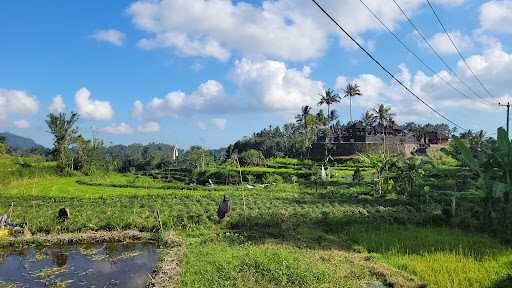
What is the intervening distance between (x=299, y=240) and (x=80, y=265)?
6682 mm

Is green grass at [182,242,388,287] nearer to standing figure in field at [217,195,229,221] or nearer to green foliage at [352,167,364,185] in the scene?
standing figure in field at [217,195,229,221]

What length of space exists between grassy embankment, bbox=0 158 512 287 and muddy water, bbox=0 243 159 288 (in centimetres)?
146

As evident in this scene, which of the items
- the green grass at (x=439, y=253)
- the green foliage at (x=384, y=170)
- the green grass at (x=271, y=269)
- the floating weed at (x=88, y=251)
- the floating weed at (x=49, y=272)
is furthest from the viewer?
the green foliage at (x=384, y=170)

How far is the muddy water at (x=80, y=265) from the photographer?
1077cm

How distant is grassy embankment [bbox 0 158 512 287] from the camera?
1009cm

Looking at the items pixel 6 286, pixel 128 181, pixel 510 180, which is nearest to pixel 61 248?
pixel 6 286

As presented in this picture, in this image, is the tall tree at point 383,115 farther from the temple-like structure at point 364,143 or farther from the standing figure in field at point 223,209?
the standing figure in field at point 223,209

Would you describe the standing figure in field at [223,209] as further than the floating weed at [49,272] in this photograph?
Yes

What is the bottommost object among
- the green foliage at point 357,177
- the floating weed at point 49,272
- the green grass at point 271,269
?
the floating weed at point 49,272

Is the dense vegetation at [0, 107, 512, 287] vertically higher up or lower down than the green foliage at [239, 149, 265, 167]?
lower down

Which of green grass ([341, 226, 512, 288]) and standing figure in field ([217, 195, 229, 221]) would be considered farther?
standing figure in field ([217, 195, 229, 221])

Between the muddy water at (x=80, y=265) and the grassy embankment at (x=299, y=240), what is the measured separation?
1.46 metres

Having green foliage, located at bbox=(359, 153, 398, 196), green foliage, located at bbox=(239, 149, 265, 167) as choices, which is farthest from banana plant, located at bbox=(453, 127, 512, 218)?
green foliage, located at bbox=(239, 149, 265, 167)

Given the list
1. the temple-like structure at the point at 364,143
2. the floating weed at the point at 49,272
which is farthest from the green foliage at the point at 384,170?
the temple-like structure at the point at 364,143
